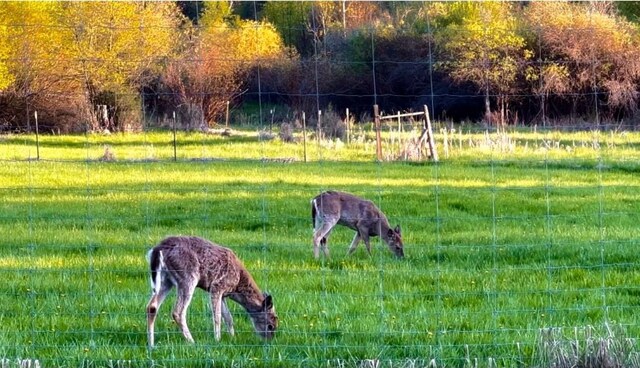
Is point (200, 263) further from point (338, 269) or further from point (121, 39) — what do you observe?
point (121, 39)

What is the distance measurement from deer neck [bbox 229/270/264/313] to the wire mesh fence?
26 cm

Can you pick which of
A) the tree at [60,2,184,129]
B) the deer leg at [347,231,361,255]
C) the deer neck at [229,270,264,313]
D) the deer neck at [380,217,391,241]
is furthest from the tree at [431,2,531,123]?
the tree at [60,2,184,129]

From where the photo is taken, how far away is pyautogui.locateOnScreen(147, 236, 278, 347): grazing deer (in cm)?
891

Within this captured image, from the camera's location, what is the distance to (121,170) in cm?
2480

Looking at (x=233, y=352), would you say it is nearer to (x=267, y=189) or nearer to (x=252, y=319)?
(x=252, y=319)

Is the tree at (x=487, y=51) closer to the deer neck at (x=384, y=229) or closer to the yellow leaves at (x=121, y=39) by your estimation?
the deer neck at (x=384, y=229)

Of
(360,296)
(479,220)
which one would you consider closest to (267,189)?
(479,220)

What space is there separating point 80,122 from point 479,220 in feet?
27.2

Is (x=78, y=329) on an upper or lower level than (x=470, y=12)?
lower

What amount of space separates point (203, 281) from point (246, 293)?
1.78 feet

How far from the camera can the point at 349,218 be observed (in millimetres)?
15375

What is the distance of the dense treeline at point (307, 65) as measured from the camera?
11586mm

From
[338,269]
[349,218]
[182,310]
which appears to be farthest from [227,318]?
[349,218]

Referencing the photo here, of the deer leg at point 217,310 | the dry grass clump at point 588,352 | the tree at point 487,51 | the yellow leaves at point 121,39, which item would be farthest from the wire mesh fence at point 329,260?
the yellow leaves at point 121,39
